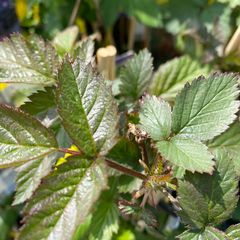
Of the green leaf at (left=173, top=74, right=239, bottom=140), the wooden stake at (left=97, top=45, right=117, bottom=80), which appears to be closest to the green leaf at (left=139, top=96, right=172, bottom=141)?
the green leaf at (left=173, top=74, right=239, bottom=140)

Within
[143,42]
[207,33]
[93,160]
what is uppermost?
[93,160]

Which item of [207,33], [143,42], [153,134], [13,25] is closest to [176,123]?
[153,134]

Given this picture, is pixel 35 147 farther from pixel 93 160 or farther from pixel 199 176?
pixel 199 176

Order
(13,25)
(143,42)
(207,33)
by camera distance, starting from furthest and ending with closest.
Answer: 1. (143,42)
2. (13,25)
3. (207,33)

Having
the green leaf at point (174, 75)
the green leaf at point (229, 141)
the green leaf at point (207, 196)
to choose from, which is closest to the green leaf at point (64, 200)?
the green leaf at point (207, 196)

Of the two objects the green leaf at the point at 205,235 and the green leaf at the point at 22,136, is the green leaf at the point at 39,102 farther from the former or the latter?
the green leaf at the point at 205,235

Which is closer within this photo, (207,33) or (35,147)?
(35,147)

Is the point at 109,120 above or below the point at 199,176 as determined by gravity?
above

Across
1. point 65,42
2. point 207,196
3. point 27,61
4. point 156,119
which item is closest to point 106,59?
point 65,42
